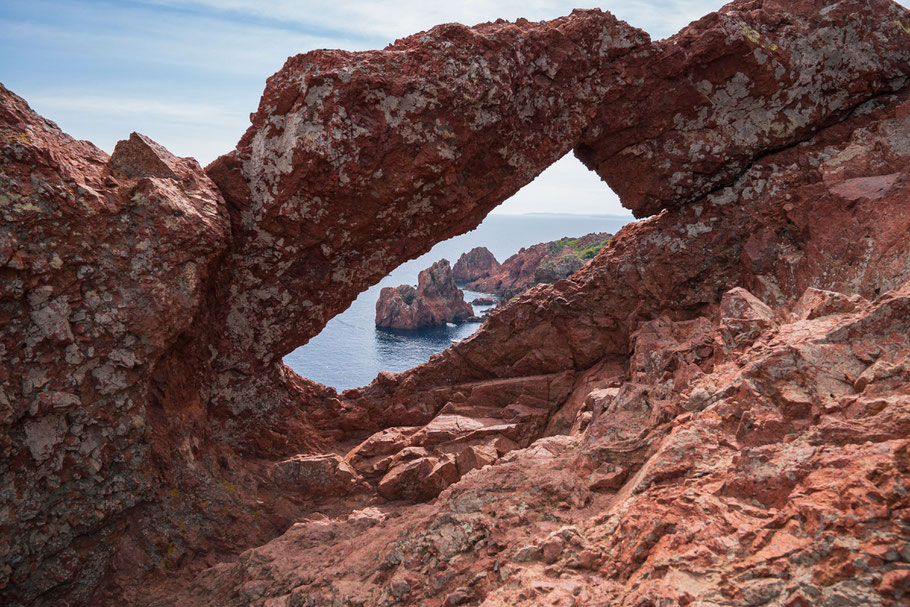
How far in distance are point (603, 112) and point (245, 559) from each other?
9771mm

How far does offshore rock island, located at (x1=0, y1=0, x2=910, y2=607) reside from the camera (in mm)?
4059

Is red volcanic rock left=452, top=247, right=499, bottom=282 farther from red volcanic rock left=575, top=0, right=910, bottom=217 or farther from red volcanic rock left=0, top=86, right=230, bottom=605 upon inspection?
red volcanic rock left=0, top=86, right=230, bottom=605

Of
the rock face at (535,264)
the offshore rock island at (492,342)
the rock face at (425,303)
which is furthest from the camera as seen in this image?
the rock face at (535,264)

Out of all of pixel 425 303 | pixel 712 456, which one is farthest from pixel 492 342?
pixel 425 303

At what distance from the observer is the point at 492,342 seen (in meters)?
12.7

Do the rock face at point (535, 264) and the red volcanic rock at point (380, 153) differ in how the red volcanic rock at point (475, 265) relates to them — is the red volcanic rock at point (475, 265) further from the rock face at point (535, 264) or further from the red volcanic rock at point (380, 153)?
the red volcanic rock at point (380, 153)

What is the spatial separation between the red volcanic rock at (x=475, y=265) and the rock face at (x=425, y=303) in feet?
67.1

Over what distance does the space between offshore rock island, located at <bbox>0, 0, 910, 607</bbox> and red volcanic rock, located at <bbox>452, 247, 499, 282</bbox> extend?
46090 millimetres

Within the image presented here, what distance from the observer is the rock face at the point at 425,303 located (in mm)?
31703

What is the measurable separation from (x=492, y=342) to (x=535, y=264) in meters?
38.3

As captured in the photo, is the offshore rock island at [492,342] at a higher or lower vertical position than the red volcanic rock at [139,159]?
lower

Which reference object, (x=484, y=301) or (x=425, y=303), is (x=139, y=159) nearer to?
(x=425, y=303)

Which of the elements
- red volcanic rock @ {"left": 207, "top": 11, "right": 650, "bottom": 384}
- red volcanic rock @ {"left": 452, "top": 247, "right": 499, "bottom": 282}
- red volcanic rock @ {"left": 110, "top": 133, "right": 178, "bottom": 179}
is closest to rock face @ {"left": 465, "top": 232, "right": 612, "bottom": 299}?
red volcanic rock @ {"left": 452, "top": 247, "right": 499, "bottom": 282}

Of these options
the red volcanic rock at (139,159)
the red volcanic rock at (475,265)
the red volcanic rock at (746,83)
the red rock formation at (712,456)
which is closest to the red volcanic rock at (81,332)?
the red volcanic rock at (139,159)
